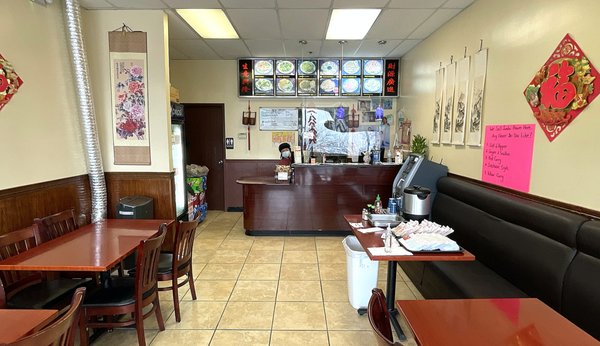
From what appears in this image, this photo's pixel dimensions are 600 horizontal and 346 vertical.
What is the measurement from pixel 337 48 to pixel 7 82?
175 inches

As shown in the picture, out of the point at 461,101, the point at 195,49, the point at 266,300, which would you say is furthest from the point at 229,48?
the point at 266,300

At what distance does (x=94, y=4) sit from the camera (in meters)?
3.72

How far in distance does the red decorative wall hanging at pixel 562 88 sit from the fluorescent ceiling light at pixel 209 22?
3.42 metres

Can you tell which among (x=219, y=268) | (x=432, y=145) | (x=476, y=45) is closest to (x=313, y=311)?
(x=219, y=268)

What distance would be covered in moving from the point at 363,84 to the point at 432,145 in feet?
7.36

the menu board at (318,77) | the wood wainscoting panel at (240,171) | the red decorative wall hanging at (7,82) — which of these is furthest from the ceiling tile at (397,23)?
the red decorative wall hanging at (7,82)

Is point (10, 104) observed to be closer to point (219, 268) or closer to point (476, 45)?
point (219, 268)

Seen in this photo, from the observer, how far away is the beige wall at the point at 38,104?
2.85 meters

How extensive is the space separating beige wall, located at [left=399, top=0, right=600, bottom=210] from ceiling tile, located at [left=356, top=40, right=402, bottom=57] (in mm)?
1115

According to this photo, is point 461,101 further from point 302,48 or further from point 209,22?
point 209,22

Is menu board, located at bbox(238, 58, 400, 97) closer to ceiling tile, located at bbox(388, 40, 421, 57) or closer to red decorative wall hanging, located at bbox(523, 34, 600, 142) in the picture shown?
ceiling tile, located at bbox(388, 40, 421, 57)

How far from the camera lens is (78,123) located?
3.64 meters

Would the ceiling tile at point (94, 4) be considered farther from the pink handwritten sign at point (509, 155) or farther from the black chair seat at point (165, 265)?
the pink handwritten sign at point (509, 155)

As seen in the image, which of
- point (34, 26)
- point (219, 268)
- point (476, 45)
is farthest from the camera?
point (219, 268)
